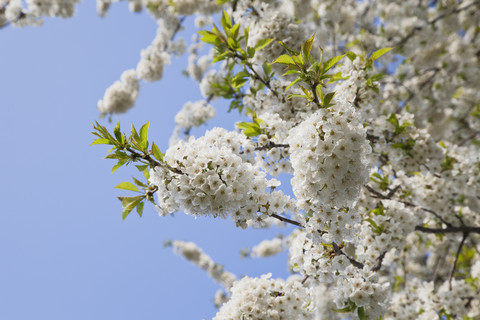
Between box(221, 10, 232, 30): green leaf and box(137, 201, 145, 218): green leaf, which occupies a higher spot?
box(221, 10, 232, 30): green leaf

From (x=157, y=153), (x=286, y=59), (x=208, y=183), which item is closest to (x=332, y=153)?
(x=286, y=59)

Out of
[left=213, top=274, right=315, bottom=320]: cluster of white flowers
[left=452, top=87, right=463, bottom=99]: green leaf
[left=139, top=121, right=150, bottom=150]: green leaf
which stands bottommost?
[left=213, top=274, right=315, bottom=320]: cluster of white flowers

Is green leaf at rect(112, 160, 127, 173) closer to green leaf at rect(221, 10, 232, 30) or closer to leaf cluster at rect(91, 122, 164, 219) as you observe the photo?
leaf cluster at rect(91, 122, 164, 219)

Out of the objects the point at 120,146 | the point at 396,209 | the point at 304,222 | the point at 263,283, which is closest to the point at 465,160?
the point at 396,209

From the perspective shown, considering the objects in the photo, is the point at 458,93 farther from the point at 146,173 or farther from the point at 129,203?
the point at 129,203

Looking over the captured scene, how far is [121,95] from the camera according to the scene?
806cm

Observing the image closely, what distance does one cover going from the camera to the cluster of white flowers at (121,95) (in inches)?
316

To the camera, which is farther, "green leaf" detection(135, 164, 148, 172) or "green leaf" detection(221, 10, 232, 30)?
"green leaf" detection(221, 10, 232, 30)

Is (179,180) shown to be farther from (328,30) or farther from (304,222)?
(328,30)

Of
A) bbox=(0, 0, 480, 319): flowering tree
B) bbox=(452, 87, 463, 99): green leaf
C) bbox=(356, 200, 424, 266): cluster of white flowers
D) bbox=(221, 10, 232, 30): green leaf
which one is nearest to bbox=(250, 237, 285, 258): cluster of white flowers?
bbox=(0, 0, 480, 319): flowering tree

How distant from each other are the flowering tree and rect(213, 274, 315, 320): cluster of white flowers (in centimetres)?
1

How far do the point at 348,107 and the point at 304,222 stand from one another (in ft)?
3.81

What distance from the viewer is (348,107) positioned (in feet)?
7.94

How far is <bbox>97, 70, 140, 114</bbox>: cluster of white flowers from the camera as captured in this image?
26.3 ft
